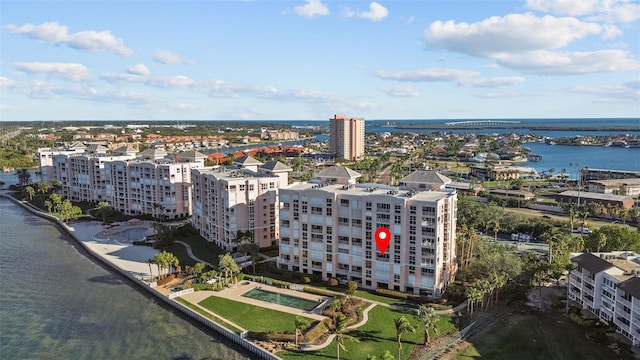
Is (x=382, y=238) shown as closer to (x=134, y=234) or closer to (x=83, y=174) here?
(x=134, y=234)

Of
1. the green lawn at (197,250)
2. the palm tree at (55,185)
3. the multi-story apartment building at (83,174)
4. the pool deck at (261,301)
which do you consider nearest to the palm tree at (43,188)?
the palm tree at (55,185)

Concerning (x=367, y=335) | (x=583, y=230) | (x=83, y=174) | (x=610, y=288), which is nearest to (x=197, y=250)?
(x=367, y=335)

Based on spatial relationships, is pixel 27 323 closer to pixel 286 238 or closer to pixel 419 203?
pixel 286 238

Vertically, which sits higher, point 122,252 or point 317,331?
point 122,252

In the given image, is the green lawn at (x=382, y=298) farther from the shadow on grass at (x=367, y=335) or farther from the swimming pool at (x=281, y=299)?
the shadow on grass at (x=367, y=335)

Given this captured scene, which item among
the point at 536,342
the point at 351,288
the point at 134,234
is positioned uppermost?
the point at 351,288

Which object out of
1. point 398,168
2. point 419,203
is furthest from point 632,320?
point 398,168
